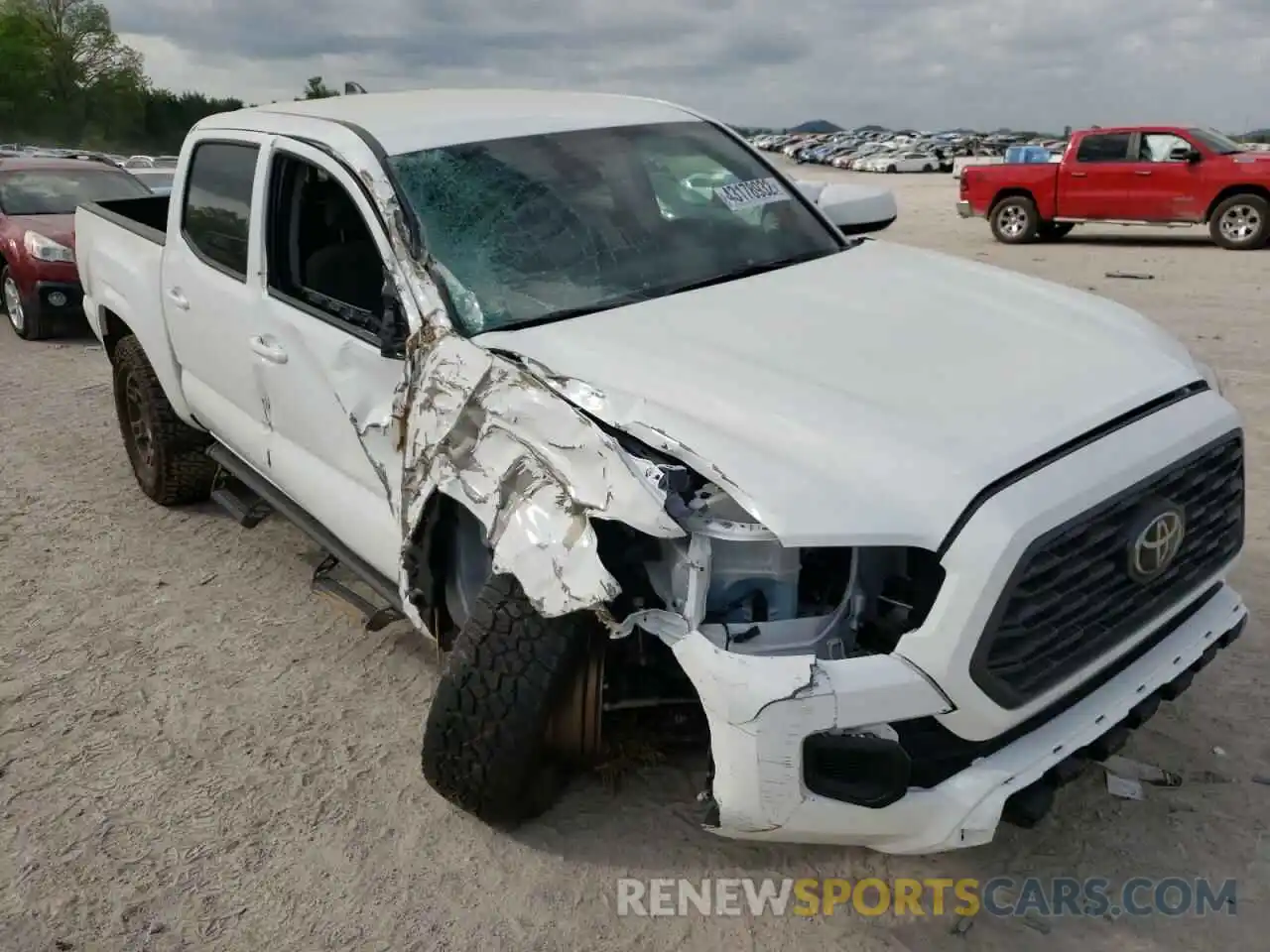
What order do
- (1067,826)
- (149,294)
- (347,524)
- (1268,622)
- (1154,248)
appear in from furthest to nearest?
(1154,248) → (149,294) → (1268,622) → (347,524) → (1067,826)

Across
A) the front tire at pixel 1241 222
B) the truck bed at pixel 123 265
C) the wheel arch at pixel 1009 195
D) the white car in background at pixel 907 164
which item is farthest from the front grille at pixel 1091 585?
the white car in background at pixel 907 164

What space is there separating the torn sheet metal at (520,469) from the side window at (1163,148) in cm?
1457

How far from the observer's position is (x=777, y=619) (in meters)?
2.34

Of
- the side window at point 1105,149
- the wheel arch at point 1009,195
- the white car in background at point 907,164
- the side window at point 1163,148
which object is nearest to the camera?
the side window at point 1163,148

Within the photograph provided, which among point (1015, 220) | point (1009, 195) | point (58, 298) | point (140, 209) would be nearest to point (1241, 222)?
point (1015, 220)

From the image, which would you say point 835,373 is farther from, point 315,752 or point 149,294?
point 149,294

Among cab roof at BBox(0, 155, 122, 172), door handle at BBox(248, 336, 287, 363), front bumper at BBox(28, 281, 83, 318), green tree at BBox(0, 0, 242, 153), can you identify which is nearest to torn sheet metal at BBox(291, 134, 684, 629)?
door handle at BBox(248, 336, 287, 363)

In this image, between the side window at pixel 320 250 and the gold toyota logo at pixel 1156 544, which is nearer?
the gold toyota logo at pixel 1156 544

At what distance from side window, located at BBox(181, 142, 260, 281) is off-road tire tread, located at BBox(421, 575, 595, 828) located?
6.35 ft

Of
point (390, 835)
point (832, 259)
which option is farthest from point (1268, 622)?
point (390, 835)

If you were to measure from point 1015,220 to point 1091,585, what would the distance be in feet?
49.4

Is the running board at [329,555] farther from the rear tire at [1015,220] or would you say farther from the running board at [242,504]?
the rear tire at [1015,220]

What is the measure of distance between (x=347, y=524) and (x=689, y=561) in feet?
5.09

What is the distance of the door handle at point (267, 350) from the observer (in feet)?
11.8
